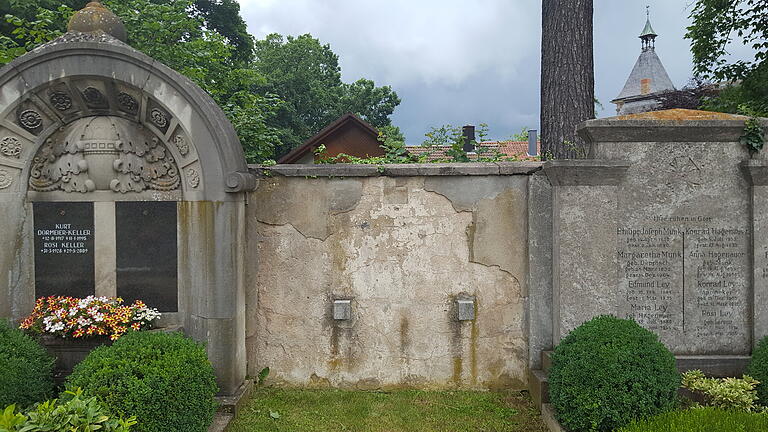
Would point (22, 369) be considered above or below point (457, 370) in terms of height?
above

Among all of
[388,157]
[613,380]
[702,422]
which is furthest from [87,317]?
[702,422]

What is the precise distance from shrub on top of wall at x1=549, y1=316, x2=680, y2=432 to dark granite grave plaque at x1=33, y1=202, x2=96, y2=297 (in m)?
4.42

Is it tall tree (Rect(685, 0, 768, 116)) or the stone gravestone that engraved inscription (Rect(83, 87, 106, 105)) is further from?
tall tree (Rect(685, 0, 768, 116))

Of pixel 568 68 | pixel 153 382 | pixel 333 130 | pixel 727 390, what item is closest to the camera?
pixel 153 382

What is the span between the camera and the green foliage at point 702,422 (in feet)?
12.6

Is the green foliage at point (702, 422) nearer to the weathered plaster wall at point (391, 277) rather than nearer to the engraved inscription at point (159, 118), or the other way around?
the weathered plaster wall at point (391, 277)

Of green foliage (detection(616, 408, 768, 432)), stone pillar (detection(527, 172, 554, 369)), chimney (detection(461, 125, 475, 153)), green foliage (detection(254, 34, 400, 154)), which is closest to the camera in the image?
green foliage (detection(616, 408, 768, 432))

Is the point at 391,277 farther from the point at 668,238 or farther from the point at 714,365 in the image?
the point at 714,365

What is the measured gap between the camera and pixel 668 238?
5223 mm

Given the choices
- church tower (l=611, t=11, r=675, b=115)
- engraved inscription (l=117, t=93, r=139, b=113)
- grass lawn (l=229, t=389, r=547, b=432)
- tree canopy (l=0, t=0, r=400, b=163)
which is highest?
church tower (l=611, t=11, r=675, b=115)

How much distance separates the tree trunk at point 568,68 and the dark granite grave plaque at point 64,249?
5.52 metres

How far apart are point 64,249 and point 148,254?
32.3 inches

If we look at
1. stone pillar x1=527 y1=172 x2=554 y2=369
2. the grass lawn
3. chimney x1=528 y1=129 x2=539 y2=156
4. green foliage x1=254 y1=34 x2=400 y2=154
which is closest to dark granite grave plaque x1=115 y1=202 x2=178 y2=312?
the grass lawn

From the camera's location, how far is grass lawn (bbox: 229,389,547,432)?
192 inches
